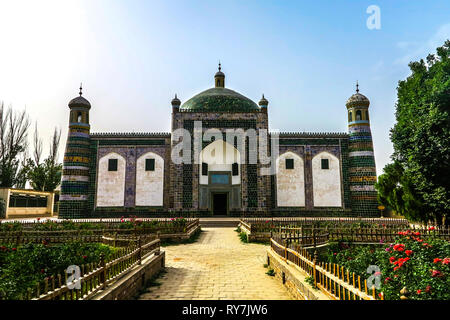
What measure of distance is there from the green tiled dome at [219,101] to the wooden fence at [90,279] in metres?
17.0

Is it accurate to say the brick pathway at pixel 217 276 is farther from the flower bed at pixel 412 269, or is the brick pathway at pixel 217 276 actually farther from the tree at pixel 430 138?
the tree at pixel 430 138

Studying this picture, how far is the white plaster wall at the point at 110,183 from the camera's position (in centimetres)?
2084

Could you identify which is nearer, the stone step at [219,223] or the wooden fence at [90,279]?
the wooden fence at [90,279]

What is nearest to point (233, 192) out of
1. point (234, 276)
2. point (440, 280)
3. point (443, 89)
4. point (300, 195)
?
point (300, 195)

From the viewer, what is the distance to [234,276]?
19.9 feet

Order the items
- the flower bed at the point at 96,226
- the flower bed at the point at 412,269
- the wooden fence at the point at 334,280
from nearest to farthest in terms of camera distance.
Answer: the wooden fence at the point at 334,280 < the flower bed at the point at 412,269 < the flower bed at the point at 96,226

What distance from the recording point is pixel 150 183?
21125 millimetres

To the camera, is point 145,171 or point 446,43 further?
point 145,171

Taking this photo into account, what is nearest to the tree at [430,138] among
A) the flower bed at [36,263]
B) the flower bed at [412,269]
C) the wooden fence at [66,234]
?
the flower bed at [412,269]

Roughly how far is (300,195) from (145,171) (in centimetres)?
1164

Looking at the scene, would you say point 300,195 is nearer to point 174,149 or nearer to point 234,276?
point 174,149

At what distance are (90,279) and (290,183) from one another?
1881 cm

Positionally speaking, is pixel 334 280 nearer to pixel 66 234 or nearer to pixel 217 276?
pixel 217 276

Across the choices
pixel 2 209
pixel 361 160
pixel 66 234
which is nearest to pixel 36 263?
pixel 66 234
